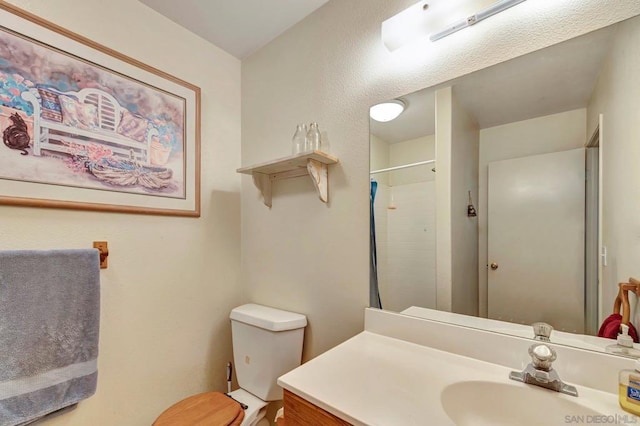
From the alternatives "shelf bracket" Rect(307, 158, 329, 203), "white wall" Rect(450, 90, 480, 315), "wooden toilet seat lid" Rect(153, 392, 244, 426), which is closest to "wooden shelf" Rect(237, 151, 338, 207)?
"shelf bracket" Rect(307, 158, 329, 203)

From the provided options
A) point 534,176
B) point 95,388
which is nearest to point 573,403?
point 534,176

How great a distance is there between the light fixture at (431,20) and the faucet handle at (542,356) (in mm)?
969

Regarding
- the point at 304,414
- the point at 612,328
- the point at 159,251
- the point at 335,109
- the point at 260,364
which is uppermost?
the point at 335,109

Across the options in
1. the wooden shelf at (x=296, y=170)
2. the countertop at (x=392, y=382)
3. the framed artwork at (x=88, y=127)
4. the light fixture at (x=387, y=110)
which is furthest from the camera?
the wooden shelf at (x=296, y=170)

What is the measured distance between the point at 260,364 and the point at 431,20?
1.56m

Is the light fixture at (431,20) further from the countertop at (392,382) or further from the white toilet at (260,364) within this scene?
the white toilet at (260,364)

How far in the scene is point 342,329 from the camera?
1.19m

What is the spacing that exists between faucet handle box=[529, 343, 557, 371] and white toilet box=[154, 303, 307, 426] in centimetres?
88

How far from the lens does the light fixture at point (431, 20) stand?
85 centimetres

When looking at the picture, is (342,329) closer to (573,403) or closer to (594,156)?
(573,403)

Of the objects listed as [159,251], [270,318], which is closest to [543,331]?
[270,318]

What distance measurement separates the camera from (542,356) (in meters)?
0.69

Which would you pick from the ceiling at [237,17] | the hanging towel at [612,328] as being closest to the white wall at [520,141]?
the hanging towel at [612,328]

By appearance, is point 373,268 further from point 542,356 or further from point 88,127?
point 88,127
